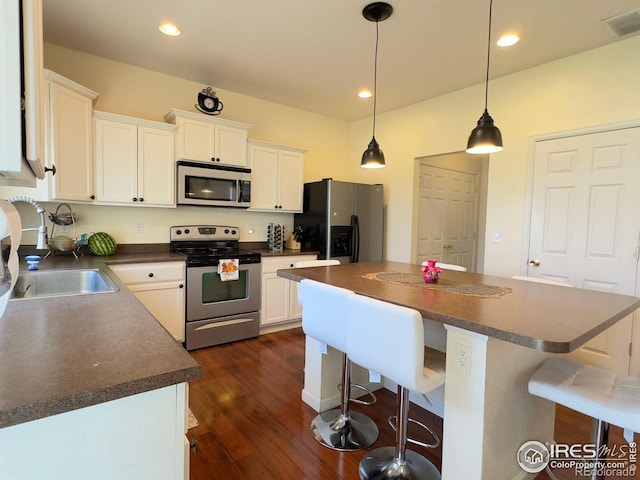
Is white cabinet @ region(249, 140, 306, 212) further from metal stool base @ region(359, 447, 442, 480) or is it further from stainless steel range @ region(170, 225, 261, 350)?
metal stool base @ region(359, 447, 442, 480)

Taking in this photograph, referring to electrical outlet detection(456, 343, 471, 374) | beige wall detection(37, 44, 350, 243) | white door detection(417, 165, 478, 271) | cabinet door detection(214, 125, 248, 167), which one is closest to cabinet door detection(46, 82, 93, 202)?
beige wall detection(37, 44, 350, 243)

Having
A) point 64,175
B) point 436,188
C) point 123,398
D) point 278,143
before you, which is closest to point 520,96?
point 436,188

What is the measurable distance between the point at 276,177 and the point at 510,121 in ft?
8.29

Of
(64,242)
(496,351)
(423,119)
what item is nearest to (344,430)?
(496,351)

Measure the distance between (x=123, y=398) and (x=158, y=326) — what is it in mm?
410

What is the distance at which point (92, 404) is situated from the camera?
729 millimetres

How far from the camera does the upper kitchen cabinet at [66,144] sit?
2541 mm

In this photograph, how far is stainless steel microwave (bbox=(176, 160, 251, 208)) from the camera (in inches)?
132

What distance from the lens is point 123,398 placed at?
787 mm

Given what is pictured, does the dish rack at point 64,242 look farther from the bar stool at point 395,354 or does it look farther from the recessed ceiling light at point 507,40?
the recessed ceiling light at point 507,40

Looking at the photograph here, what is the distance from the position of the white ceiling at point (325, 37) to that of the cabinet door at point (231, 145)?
1.78 ft

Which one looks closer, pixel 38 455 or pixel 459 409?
pixel 38 455

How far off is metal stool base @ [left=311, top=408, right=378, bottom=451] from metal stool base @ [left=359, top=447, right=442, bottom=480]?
127mm

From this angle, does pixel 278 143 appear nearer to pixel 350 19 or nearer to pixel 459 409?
Result: pixel 350 19
